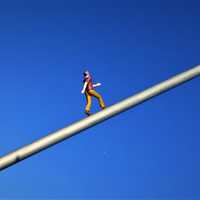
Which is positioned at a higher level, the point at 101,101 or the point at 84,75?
the point at 84,75

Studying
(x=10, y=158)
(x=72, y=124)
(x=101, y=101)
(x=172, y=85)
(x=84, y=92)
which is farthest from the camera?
(x=84, y=92)

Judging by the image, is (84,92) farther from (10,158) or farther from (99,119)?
(10,158)

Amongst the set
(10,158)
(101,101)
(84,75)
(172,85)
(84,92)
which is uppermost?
(84,75)

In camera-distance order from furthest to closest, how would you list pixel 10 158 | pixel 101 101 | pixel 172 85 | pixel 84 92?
pixel 84 92 < pixel 101 101 < pixel 172 85 < pixel 10 158

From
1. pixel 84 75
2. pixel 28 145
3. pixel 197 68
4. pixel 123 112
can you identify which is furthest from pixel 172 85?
pixel 84 75

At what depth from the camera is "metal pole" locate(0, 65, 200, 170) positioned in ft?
16.6

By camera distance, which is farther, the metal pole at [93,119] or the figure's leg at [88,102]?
the figure's leg at [88,102]

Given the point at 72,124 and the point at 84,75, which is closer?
the point at 72,124

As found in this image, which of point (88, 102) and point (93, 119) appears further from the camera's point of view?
point (88, 102)

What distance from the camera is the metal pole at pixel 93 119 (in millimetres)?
5063

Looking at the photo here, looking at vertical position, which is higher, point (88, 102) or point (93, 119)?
point (88, 102)

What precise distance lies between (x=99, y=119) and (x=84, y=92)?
2.45m

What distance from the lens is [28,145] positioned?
5215 mm

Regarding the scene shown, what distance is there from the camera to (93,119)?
553 centimetres
